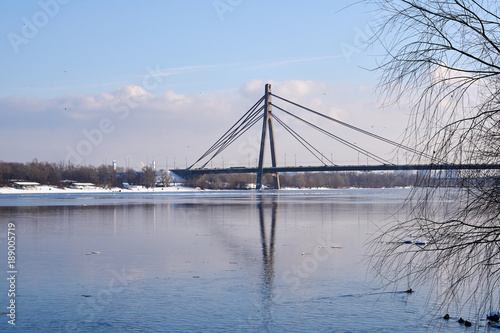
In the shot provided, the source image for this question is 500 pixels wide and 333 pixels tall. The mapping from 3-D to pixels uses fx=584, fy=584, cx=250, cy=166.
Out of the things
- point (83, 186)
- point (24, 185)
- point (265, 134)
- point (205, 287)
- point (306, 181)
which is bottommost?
point (205, 287)

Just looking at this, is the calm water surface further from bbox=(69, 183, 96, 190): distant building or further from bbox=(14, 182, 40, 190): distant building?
bbox=(69, 183, 96, 190): distant building

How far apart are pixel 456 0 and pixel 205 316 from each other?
5.09m

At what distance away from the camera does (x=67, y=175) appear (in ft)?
Answer: 375

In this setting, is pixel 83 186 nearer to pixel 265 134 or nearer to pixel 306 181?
pixel 265 134

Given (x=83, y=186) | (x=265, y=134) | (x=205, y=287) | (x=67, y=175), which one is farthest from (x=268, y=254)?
(x=67, y=175)

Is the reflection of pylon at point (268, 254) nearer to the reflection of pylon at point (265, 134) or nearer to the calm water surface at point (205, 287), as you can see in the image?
the calm water surface at point (205, 287)

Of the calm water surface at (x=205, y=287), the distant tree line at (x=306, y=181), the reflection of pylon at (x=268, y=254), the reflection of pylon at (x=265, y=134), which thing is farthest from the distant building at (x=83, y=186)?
the calm water surface at (x=205, y=287)

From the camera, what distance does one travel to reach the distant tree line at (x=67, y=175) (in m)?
102

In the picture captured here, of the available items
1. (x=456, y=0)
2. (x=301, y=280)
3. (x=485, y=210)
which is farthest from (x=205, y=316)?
(x=456, y=0)

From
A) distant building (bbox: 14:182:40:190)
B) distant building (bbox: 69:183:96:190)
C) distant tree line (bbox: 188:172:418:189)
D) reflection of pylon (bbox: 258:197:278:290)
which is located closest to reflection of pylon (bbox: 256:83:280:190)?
distant tree line (bbox: 188:172:418:189)

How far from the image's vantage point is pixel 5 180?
9625 centimetres

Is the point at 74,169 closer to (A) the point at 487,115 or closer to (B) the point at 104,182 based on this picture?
(B) the point at 104,182

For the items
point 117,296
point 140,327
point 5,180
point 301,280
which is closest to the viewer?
point 140,327

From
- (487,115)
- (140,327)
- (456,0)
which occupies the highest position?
(456,0)
